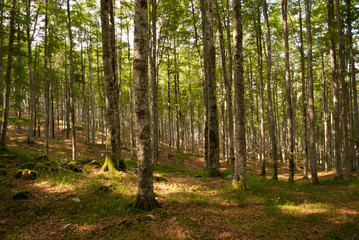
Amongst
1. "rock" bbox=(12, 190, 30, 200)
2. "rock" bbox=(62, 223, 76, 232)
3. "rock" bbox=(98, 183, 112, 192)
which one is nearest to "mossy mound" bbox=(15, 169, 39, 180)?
"rock" bbox=(12, 190, 30, 200)

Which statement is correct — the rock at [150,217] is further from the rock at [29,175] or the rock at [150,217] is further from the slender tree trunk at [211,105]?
the slender tree trunk at [211,105]

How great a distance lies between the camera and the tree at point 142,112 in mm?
5312

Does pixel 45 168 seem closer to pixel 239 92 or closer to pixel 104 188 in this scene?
pixel 104 188

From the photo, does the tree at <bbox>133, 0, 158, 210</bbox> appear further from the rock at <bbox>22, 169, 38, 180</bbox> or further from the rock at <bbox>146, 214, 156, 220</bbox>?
the rock at <bbox>22, 169, 38, 180</bbox>

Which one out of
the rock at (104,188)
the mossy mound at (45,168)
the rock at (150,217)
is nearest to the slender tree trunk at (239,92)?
the rock at (150,217)

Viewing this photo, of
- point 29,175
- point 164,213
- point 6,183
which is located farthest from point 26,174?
point 164,213

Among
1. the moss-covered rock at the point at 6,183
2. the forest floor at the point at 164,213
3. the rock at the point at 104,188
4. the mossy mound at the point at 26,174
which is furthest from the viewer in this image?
the mossy mound at the point at 26,174

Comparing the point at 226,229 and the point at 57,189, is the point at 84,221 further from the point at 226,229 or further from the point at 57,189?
the point at 226,229

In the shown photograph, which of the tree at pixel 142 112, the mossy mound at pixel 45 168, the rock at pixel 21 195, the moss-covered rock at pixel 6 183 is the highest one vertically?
the tree at pixel 142 112

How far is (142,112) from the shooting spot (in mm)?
5391

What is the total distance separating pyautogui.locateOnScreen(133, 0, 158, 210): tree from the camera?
5.31 metres

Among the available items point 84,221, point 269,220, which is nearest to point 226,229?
point 269,220

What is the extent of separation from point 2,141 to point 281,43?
28.4 meters

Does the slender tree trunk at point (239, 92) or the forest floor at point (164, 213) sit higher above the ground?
the slender tree trunk at point (239, 92)
